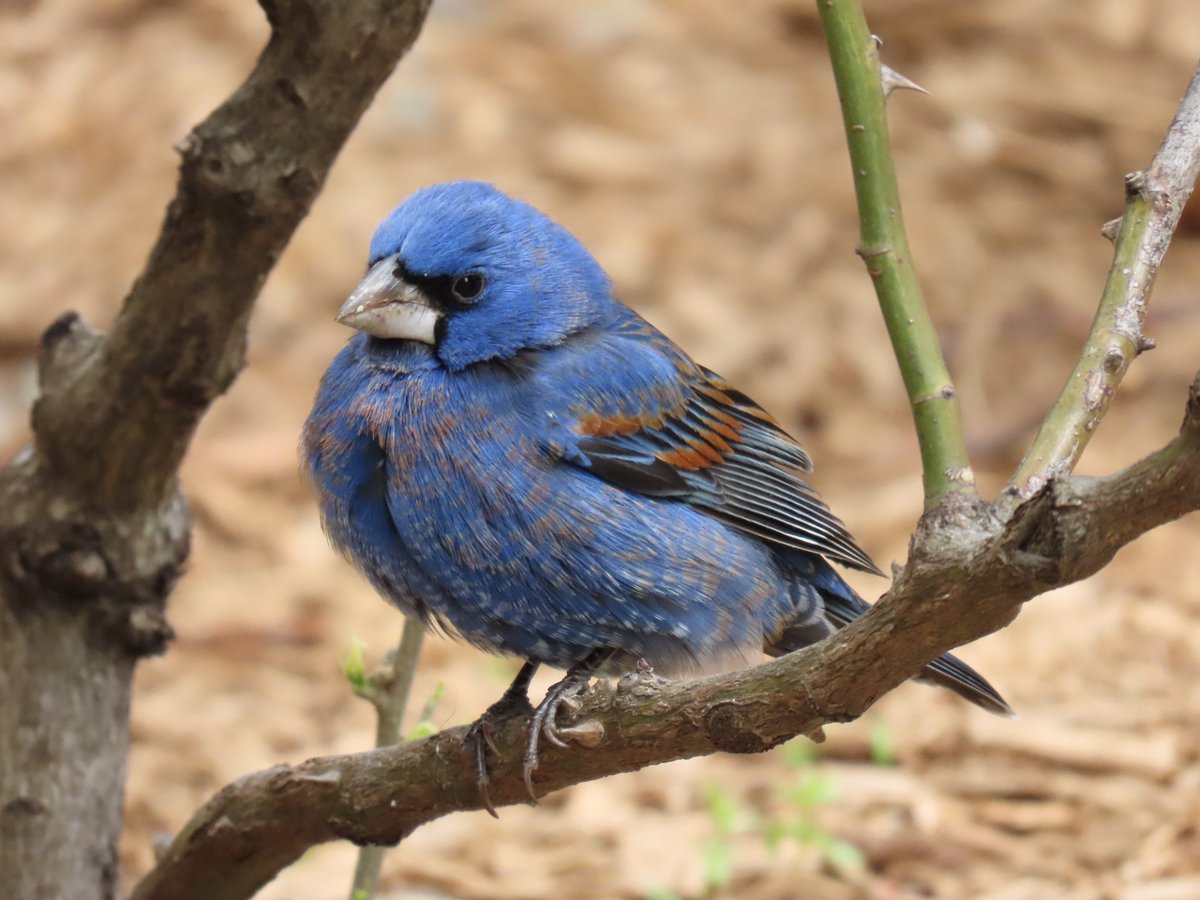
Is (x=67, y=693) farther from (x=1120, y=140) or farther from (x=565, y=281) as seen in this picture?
(x=1120, y=140)

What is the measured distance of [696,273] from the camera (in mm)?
6578

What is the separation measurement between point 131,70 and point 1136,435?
4399mm

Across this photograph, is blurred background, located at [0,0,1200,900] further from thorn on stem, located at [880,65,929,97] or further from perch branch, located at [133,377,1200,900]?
thorn on stem, located at [880,65,929,97]

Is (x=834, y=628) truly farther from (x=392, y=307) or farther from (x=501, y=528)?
(x=392, y=307)

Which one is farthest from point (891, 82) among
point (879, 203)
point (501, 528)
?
point (501, 528)

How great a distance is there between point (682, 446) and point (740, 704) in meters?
1.06

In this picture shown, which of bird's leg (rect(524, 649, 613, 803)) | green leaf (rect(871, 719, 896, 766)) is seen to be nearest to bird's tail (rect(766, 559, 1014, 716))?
bird's leg (rect(524, 649, 613, 803))

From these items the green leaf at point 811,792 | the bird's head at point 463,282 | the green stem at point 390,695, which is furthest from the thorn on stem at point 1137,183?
the green leaf at point 811,792

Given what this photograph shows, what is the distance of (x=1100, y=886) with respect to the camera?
380 centimetres

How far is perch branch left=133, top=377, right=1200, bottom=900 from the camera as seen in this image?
1.84 metres

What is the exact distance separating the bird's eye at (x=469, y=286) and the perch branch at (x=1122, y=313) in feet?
4.32

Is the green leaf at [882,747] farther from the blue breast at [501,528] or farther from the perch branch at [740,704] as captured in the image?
the perch branch at [740,704]

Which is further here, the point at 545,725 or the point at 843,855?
the point at 843,855

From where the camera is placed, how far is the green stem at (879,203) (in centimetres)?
232
